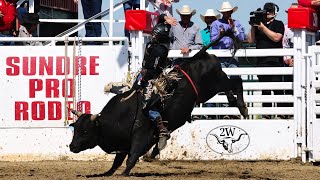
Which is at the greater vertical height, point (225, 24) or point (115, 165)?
point (225, 24)

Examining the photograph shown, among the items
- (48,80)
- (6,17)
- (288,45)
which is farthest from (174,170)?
(6,17)

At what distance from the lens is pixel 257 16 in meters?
13.6

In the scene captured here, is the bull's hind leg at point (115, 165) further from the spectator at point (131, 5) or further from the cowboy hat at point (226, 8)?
the spectator at point (131, 5)

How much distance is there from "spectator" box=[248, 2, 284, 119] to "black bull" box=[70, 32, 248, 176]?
6.15 feet

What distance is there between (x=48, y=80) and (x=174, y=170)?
253 centimetres

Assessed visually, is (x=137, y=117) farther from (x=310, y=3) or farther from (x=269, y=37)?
(x=310, y=3)

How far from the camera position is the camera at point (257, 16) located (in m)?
13.5

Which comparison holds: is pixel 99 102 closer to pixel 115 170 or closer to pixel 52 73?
pixel 52 73

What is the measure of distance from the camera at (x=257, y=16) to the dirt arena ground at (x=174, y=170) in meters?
2.01

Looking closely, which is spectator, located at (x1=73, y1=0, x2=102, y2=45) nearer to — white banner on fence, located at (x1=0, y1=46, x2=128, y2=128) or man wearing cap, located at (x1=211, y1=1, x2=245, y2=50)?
white banner on fence, located at (x1=0, y1=46, x2=128, y2=128)

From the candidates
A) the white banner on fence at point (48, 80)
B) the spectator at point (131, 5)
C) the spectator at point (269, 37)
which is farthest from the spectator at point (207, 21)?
the white banner on fence at point (48, 80)

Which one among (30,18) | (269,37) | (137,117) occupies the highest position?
(30,18)

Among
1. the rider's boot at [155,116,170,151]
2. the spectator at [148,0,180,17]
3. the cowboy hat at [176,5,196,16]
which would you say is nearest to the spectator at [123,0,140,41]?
the spectator at [148,0,180,17]

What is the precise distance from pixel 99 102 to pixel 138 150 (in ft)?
8.62
